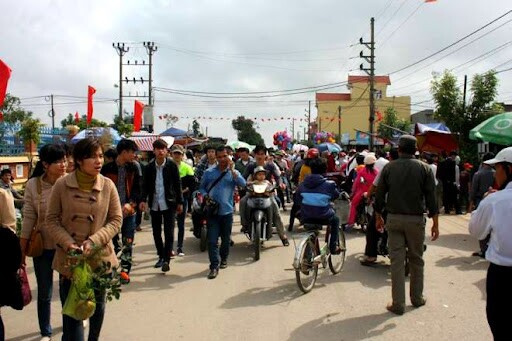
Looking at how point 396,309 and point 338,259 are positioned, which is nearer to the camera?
point 396,309

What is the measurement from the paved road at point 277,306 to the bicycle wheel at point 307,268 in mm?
132

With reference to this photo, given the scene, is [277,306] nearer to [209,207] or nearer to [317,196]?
[317,196]

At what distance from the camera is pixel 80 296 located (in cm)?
319

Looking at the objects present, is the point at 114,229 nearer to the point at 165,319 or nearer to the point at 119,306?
the point at 165,319

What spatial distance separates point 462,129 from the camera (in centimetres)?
2086

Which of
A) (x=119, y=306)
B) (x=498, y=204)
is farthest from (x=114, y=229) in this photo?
(x=498, y=204)

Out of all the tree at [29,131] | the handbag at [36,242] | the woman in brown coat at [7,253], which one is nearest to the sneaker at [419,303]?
the handbag at [36,242]

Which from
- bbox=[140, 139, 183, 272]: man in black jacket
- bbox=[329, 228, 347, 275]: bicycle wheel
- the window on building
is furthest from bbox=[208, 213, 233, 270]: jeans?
the window on building

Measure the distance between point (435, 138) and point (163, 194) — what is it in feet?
37.5

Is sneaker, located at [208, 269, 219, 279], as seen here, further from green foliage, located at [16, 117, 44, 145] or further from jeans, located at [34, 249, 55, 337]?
green foliage, located at [16, 117, 44, 145]

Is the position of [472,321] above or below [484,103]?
below

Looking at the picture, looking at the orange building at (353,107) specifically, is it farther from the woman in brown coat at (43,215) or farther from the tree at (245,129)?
the woman in brown coat at (43,215)

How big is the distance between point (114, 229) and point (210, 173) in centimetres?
359

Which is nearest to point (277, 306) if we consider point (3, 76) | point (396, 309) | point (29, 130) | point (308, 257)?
point (308, 257)
